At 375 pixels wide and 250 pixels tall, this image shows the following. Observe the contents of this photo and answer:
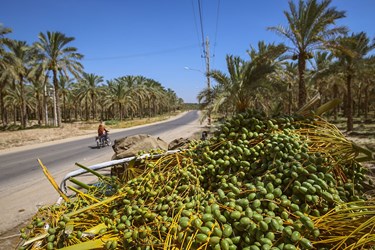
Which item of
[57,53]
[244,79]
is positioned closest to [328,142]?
[244,79]

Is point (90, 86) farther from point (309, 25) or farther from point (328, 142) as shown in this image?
point (328, 142)

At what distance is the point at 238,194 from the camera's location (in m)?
1.63

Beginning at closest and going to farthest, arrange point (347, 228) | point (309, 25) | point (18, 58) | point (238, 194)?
1. point (347, 228)
2. point (238, 194)
3. point (309, 25)
4. point (18, 58)

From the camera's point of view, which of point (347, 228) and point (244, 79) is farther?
point (244, 79)

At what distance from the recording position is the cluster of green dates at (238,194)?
133cm

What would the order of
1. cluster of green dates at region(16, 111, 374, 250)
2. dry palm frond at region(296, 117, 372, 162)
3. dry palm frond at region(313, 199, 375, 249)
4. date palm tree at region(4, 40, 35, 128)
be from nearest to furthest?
dry palm frond at region(313, 199, 375, 249) < cluster of green dates at region(16, 111, 374, 250) < dry palm frond at region(296, 117, 372, 162) < date palm tree at region(4, 40, 35, 128)

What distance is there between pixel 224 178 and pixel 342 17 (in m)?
12.9

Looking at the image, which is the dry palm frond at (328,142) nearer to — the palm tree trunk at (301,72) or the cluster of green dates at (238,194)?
the cluster of green dates at (238,194)

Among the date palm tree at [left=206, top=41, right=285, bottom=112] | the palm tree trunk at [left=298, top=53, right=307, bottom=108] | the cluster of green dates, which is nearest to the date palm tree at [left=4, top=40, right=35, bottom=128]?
the date palm tree at [left=206, top=41, right=285, bottom=112]

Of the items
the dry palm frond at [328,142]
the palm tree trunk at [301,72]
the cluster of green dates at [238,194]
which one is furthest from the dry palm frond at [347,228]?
the palm tree trunk at [301,72]

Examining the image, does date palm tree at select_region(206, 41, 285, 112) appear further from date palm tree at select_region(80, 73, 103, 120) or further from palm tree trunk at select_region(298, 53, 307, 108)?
date palm tree at select_region(80, 73, 103, 120)

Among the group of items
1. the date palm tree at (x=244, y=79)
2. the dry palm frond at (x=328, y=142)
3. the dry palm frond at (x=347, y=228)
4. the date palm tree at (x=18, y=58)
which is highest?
the date palm tree at (x=18, y=58)

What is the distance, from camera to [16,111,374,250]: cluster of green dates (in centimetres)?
133

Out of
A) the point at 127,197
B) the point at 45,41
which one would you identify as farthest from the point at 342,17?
the point at 45,41
